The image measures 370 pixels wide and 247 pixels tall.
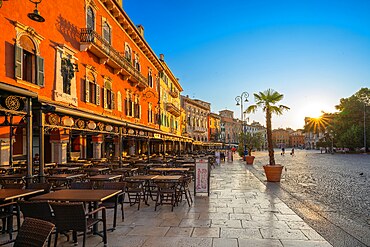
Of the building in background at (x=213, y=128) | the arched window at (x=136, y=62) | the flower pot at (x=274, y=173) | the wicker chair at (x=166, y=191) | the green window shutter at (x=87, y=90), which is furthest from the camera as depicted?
the building in background at (x=213, y=128)

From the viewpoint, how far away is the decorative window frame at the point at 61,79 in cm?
1416

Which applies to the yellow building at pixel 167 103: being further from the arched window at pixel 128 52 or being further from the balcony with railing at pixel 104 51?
the balcony with railing at pixel 104 51

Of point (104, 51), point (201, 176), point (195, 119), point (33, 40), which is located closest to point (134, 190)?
point (201, 176)

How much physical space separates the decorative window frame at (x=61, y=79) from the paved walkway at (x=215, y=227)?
860 cm

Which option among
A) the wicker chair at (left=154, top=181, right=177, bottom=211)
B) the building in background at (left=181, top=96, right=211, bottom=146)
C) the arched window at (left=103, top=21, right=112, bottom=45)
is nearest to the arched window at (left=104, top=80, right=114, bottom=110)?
the arched window at (left=103, top=21, right=112, bottom=45)

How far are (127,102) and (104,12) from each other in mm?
6935

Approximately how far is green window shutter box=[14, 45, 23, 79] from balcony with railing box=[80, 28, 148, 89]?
496 cm

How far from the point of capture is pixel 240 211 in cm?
708

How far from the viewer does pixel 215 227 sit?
224 inches

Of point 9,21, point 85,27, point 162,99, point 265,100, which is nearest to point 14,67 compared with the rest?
point 9,21

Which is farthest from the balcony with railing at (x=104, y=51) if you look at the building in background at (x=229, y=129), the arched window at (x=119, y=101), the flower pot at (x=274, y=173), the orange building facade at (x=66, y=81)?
the building in background at (x=229, y=129)

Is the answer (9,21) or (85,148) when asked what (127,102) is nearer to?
(85,148)

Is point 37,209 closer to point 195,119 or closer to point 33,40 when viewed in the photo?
point 33,40

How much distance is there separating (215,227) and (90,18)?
52.6 ft
